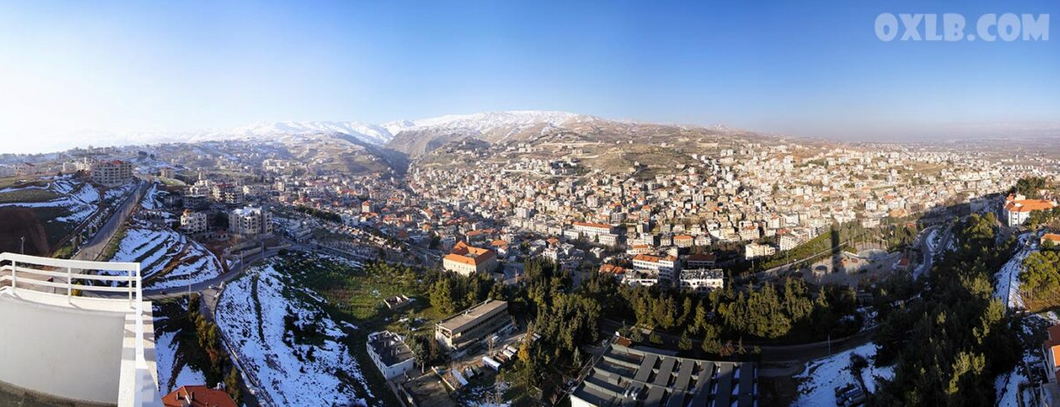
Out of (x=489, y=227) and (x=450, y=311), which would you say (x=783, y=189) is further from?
(x=450, y=311)

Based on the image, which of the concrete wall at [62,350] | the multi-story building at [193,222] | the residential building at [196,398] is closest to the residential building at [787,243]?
the residential building at [196,398]

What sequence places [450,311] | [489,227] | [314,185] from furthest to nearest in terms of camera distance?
[314,185], [489,227], [450,311]

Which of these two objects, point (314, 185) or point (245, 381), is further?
point (314, 185)

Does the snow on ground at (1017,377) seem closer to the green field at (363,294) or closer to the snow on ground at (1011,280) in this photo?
the snow on ground at (1011,280)

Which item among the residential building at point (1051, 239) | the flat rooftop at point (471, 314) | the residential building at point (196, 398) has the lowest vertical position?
the flat rooftop at point (471, 314)

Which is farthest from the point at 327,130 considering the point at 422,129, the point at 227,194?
the point at 227,194

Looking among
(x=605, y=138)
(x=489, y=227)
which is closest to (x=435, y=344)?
(x=489, y=227)
